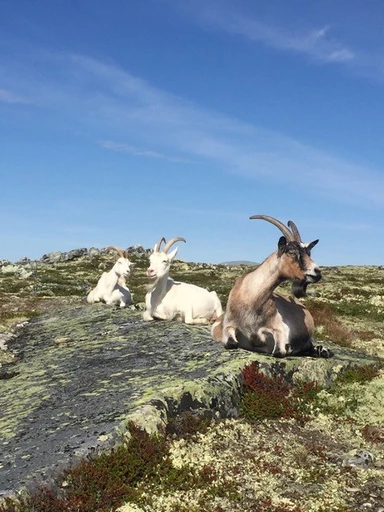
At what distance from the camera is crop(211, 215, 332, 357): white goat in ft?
42.2

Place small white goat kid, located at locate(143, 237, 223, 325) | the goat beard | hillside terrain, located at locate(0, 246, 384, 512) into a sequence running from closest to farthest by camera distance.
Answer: hillside terrain, located at locate(0, 246, 384, 512) < the goat beard < small white goat kid, located at locate(143, 237, 223, 325)

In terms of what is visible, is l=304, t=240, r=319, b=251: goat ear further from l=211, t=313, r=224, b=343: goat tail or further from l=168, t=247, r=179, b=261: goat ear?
l=168, t=247, r=179, b=261: goat ear

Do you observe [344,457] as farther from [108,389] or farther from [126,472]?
[108,389]

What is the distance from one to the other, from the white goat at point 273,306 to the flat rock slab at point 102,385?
2.06ft

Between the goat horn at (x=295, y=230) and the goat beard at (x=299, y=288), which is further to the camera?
the goat horn at (x=295, y=230)

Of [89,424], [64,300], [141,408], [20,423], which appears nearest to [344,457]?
[141,408]

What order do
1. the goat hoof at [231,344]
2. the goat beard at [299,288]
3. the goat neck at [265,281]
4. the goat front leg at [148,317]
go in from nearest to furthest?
the goat beard at [299,288] → the goat neck at [265,281] → the goat hoof at [231,344] → the goat front leg at [148,317]

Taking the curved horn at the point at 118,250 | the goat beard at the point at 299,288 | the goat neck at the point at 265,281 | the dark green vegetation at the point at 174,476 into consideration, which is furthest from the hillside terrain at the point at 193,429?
the curved horn at the point at 118,250

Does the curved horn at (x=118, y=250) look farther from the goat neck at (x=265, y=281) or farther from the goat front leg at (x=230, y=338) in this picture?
the goat neck at (x=265, y=281)

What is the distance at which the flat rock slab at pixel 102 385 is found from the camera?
8.34m

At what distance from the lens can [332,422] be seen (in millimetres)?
10977

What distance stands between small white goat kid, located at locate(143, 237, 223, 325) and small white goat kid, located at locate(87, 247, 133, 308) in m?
6.40

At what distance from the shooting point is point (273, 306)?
1375 centimetres

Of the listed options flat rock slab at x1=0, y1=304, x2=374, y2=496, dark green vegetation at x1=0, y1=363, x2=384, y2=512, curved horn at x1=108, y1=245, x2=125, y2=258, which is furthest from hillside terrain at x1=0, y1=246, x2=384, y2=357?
dark green vegetation at x1=0, y1=363, x2=384, y2=512
